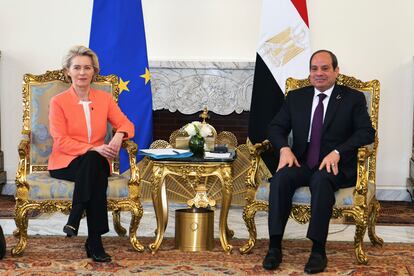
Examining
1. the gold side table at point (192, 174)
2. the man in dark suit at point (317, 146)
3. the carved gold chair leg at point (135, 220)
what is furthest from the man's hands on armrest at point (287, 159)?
the carved gold chair leg at point (135, 220)

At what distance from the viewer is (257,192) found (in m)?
3.91

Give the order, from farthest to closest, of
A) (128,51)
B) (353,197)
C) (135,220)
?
(128,51)
(135,220)
(353,197)

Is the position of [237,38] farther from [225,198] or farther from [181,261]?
[181,261]

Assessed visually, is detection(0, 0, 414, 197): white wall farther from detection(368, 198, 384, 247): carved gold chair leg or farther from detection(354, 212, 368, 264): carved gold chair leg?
detection(354, 212, 368, 264): carved gold chair leg

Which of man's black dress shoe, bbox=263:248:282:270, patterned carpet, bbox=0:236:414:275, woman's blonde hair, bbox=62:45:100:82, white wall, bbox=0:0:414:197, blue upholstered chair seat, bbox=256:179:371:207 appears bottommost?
patterned carpet, bbox=0:236:414:275

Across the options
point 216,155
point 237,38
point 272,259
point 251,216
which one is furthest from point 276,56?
point 272,259

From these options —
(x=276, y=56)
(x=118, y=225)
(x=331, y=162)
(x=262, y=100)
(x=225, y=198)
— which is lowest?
(x=118, y=225)

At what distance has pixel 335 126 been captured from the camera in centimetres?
400

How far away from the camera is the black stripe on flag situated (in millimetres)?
5379

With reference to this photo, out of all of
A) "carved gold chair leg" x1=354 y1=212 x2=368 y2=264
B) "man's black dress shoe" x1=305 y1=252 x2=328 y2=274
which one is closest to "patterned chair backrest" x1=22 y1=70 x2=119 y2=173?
"man's black dress shoe" x1=305 y1=252 x2=328 y2=274

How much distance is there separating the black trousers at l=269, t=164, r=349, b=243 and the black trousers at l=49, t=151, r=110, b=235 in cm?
93

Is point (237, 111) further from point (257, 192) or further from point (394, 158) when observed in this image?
point (257, 192)

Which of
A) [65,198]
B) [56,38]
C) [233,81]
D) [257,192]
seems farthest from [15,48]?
[257,192]

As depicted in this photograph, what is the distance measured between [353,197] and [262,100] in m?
1.80
